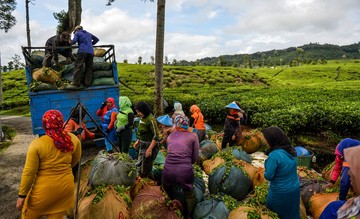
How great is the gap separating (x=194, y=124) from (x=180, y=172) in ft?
12.3

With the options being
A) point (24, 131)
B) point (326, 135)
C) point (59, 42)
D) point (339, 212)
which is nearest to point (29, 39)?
point (24, 131)

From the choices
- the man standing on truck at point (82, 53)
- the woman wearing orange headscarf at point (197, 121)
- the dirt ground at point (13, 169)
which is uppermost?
the man standing on truck at point (82, 53)

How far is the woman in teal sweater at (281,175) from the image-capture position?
342 centimetres

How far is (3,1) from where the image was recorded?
17156 mm

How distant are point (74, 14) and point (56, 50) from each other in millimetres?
5195

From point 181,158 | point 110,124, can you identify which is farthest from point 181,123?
point 110,124

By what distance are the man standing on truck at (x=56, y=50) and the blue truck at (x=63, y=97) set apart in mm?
331

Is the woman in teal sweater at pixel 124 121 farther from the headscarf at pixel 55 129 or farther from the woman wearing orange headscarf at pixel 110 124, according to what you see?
the headscarf at pixel 55 129

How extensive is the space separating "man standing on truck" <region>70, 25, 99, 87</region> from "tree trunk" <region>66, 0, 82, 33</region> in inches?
213

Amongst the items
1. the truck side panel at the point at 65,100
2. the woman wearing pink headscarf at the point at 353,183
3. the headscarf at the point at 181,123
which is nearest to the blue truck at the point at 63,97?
the truck side panel at the point at 65,100

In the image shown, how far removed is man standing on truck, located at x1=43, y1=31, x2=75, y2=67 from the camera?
755cm

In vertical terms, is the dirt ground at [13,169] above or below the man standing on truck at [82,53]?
below

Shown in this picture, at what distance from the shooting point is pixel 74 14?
12055mm

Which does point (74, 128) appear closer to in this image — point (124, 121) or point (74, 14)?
point (124, 121)
